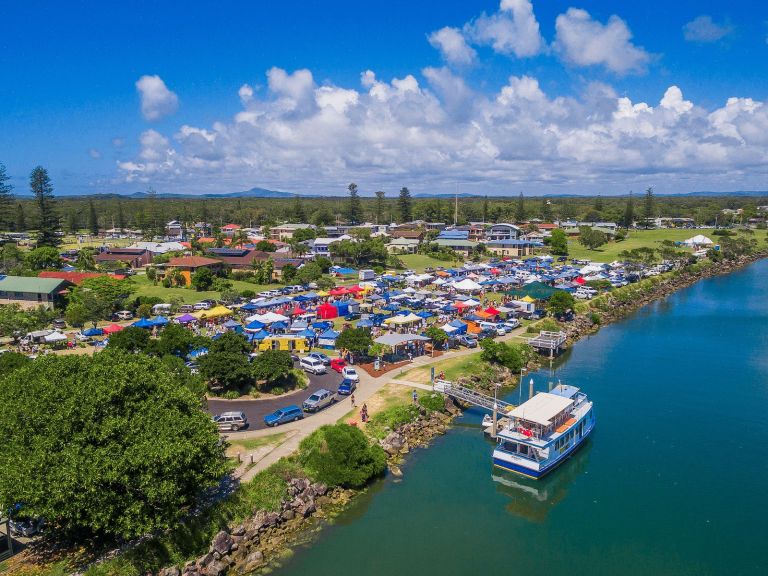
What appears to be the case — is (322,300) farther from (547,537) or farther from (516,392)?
(547,537)

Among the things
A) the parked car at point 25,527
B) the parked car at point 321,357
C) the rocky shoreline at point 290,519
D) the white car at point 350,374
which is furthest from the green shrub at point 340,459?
the parked car at point 321,357

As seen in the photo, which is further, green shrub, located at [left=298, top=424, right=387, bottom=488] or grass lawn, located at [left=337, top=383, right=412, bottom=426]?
grass lawn, located at [left=337, top=383, right=412, bottom=426]

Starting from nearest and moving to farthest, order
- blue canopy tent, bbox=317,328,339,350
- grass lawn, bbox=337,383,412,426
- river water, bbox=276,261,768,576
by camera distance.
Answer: river water, bbox=276,261,768,576 < grass lawn, bbox=337,383,412,426 < blue canopy tent, bbox=317,328,339,350

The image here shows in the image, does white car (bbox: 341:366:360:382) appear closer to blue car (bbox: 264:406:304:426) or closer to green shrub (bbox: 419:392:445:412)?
green shrub (bbox: 419:392:445:412)

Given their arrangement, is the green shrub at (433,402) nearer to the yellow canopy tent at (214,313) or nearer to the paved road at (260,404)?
the paved road at (260,404)

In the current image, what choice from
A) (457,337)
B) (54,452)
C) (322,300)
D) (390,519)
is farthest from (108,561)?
(322,300)

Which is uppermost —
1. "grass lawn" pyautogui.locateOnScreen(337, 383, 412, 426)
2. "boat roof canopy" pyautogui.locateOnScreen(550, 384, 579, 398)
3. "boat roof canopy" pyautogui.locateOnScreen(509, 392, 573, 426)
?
"boat roof canopy" pyautogui.locateOnScreen(509, 392, 573, 426)

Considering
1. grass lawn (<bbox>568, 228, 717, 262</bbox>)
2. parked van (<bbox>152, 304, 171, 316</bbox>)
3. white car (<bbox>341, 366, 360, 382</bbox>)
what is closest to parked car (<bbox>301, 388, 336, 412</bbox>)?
white car (<bbox>341, 366, 360, 382</bbox>)

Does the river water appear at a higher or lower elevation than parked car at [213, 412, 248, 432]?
lower
